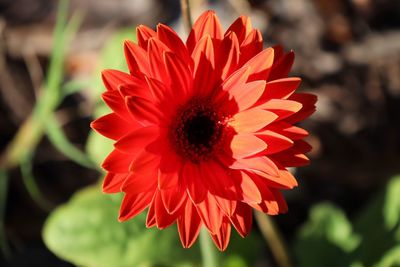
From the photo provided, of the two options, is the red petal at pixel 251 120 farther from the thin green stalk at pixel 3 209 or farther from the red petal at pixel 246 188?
the thin green stalk at pixel 3 209

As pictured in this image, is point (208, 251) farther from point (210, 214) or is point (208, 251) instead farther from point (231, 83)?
point (231, 83)

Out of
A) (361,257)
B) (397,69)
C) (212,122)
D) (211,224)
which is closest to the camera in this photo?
(211,224)

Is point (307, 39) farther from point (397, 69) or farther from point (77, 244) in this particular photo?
point (77, 244)

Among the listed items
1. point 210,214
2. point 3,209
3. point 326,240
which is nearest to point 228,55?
point 210,214

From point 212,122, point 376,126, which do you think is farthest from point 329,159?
point 212,122

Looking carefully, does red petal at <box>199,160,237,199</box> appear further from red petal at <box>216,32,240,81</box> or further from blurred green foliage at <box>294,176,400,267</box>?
blurred green foliage at <box>294,176,400,267</box>
